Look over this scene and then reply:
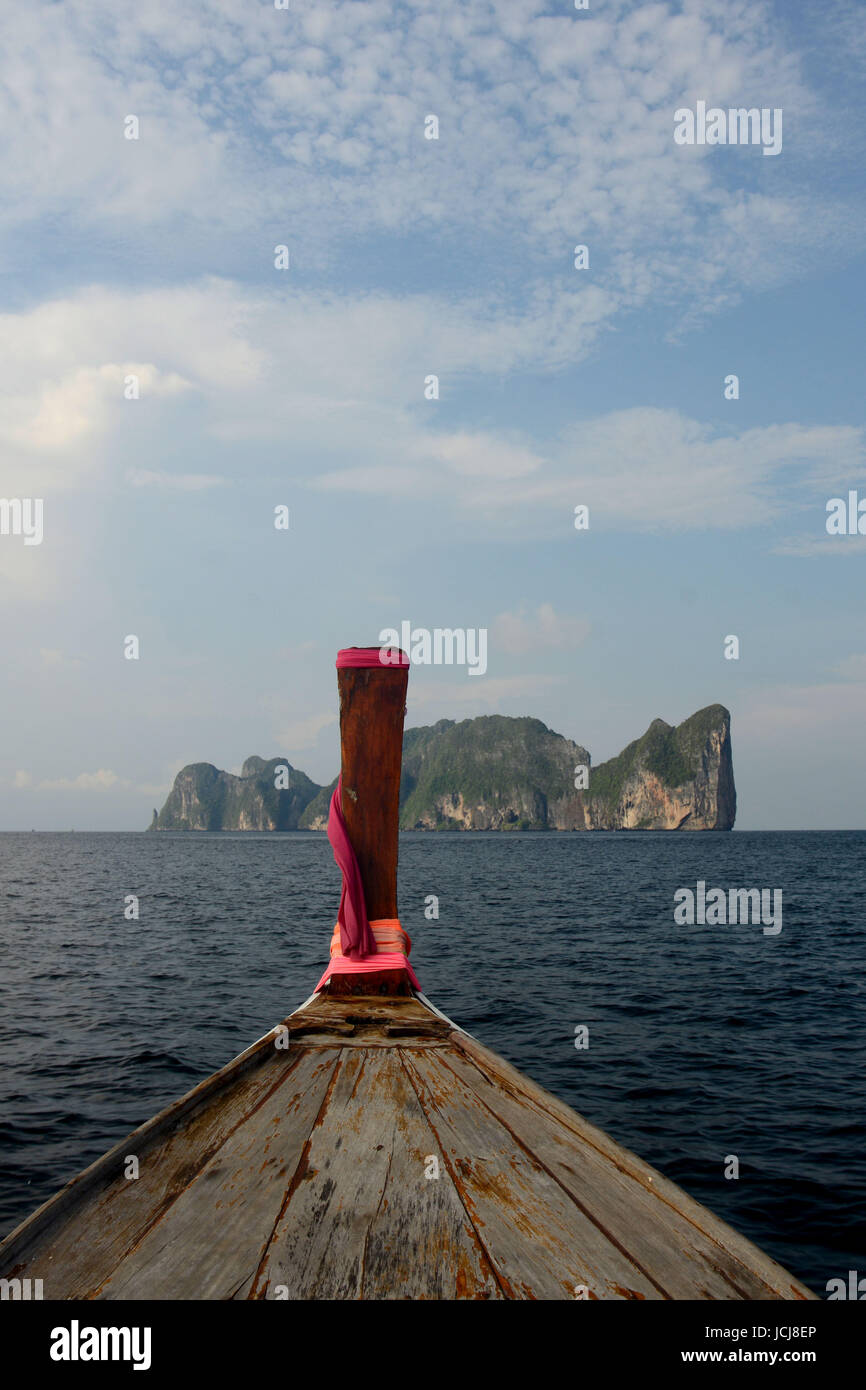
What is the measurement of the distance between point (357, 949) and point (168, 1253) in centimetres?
326

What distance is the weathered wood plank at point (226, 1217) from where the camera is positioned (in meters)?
2.24

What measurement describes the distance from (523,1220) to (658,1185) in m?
0.81

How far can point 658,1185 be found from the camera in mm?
3092

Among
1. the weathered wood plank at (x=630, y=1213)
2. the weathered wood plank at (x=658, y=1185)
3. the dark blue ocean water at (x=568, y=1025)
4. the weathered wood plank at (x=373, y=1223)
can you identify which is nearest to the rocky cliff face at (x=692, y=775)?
the dark blue ocean water at (x=568, y=1025)

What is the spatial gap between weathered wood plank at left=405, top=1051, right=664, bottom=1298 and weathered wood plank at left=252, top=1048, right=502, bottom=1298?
0.07 m

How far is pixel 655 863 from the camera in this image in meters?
73.2

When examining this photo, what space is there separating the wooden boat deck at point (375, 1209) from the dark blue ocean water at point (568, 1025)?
486cm

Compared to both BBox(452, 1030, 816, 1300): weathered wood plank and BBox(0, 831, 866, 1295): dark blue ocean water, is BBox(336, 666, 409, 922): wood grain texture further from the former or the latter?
BBox(0, 831, 866, 1295): dark blue ocean water

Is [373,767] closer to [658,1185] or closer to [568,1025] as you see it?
[658,1185]

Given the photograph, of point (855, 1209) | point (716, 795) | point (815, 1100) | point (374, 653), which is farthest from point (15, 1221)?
point (716, 795)

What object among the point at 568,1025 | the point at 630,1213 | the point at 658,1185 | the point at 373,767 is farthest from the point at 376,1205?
the point at 568,1025

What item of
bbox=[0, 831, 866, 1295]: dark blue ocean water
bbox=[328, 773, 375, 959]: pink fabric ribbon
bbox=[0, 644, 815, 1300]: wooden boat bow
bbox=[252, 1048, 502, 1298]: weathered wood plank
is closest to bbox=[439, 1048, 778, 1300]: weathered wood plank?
bbox=[0, 644, 815, 1300]: wooden boat bow

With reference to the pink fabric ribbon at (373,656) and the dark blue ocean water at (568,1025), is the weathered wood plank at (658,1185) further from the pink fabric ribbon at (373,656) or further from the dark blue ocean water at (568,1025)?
the dark blue ocean water at (568,1025)
